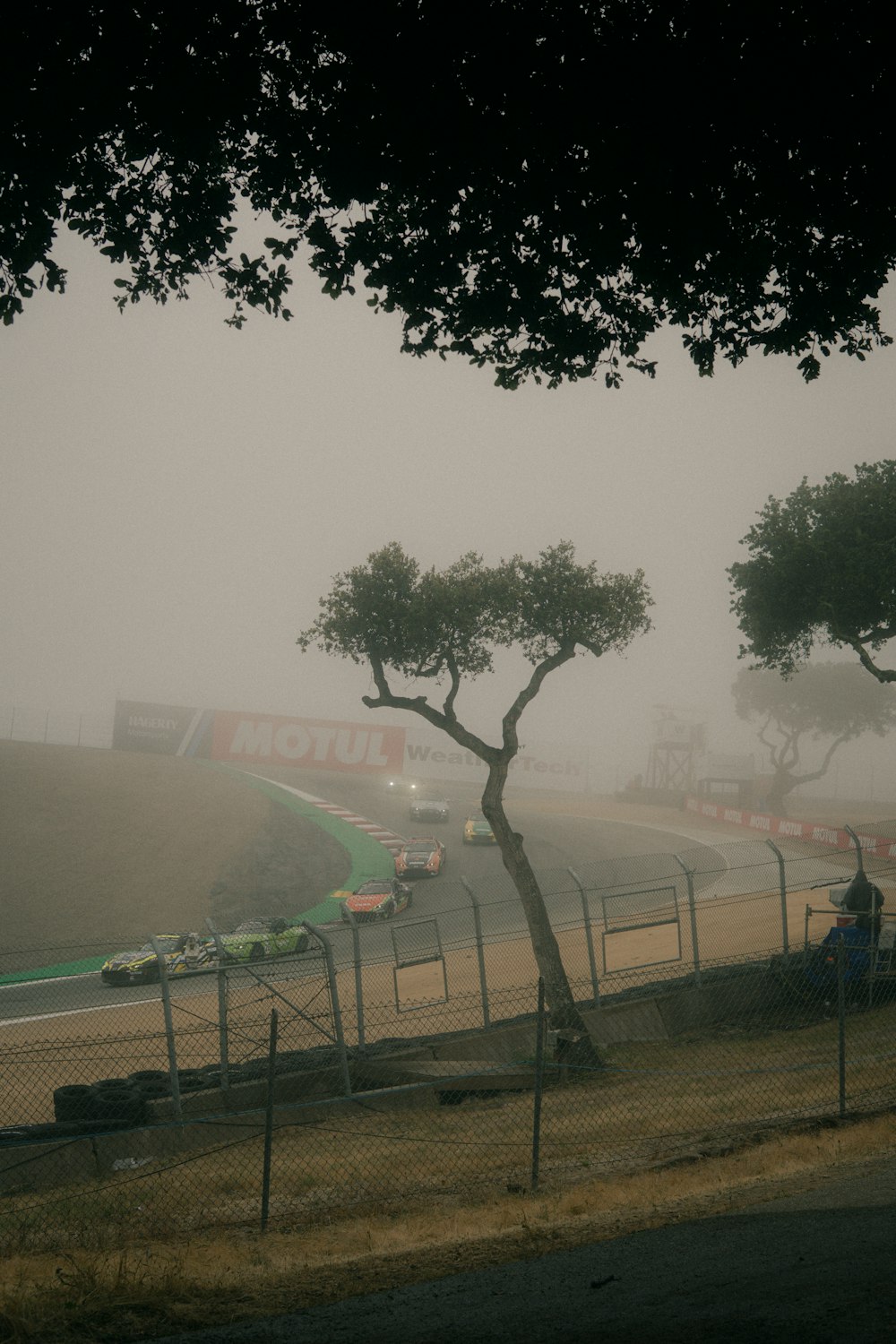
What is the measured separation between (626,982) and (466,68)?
2043 centimetres

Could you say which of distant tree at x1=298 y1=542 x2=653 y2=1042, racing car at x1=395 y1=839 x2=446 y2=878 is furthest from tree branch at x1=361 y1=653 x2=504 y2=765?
racing car at x1=395 y1=839 x2=446 y2=878

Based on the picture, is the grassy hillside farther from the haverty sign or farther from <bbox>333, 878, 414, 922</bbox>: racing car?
the haverty sign

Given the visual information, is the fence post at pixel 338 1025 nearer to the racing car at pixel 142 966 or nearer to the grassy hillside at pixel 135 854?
the racing car at pixel 142 966

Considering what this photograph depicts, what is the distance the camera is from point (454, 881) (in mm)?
39656

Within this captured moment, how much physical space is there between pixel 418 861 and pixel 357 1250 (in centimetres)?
3243

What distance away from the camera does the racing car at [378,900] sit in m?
31.7

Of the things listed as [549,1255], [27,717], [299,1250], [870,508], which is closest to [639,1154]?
[549,1255]

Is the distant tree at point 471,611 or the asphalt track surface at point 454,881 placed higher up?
the distant tree at point 471,611

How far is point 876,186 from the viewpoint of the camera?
6543mm

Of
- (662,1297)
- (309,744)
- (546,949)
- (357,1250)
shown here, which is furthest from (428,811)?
(662,1297)

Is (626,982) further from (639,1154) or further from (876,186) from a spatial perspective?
(876,186)

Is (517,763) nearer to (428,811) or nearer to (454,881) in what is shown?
(428,811)

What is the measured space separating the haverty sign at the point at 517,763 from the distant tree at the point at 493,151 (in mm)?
→ 73382

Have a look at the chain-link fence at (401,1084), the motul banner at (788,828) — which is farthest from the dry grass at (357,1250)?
the motul banner at (788,828)
